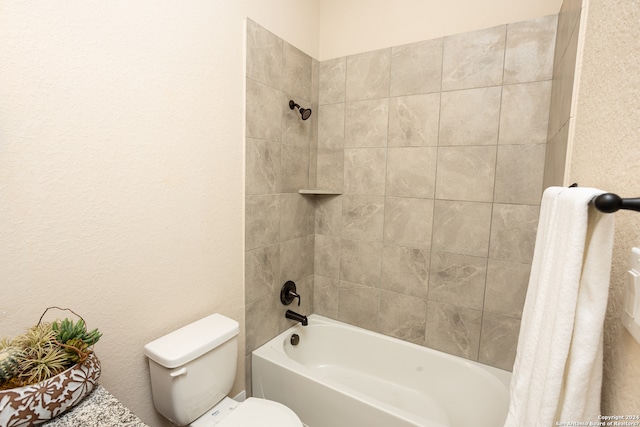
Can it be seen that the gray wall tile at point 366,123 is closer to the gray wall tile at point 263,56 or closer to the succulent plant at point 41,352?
the gray wall tile at point 263,56

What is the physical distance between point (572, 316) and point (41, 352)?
3.92ft

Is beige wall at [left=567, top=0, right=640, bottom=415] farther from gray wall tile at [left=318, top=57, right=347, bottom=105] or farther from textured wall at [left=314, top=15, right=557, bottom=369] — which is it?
gray wall tile at [left=318, top=57, right=347, bottom=105]

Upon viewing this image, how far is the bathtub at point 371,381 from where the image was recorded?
1.42m

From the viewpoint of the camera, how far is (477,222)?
164 centimetres

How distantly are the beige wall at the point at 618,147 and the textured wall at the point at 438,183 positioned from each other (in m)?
0.84

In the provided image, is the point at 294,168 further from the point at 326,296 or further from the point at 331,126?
the point at 326,296

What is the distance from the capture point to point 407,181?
5.97 feet

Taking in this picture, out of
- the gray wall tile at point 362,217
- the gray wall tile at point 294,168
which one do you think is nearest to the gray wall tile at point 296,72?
the gray wall tile at point 294,168

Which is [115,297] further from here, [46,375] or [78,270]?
[46,375]

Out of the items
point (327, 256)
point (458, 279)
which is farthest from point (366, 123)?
point (458, 279)

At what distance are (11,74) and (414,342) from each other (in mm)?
2192

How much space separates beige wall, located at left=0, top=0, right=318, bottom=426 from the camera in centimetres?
84

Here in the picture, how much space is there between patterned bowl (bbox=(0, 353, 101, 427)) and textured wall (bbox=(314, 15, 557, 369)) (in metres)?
1.53

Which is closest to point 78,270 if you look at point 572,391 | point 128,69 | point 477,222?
point 128,69
